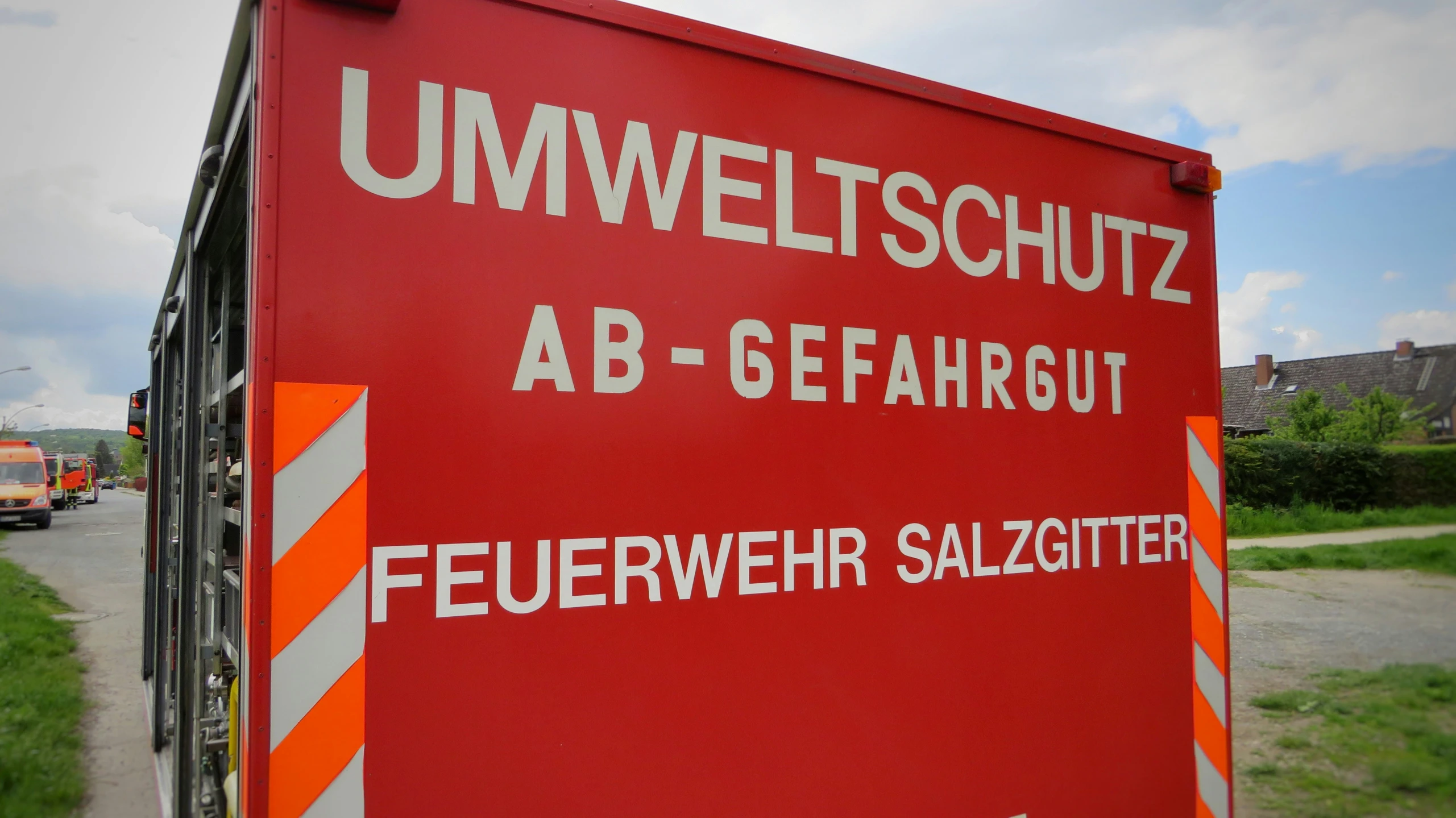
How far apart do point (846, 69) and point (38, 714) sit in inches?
276

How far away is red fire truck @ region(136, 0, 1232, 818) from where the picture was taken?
1.60m

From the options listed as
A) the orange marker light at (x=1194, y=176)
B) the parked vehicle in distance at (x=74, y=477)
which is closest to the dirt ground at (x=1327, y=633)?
the orange marker light at (x=1194, y=176)

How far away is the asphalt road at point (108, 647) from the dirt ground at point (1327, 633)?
17.3 ft

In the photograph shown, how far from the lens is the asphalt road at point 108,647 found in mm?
4750

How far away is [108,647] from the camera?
27.5 feet

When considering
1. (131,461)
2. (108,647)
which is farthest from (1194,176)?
(131,461)

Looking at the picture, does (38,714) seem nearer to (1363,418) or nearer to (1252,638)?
(1363,418)

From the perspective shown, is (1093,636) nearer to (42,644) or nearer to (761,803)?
(761,803)

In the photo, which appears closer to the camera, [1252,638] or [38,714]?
[38,714]

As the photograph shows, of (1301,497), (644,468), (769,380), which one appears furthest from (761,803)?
(1301,497)

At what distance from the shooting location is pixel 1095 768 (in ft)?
7.72

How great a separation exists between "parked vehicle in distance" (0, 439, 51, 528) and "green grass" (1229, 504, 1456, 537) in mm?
28891

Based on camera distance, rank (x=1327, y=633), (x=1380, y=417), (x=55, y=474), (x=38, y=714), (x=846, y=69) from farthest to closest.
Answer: (x=55, y=474) < (x=38, y=714) < (x=1327, y=633) < (x=846, y=69) < (x=1380, y=417)

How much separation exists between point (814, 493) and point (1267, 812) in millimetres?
3000
